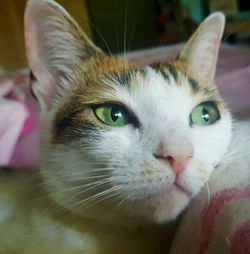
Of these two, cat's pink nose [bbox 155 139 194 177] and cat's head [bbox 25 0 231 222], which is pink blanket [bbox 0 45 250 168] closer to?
cat's head [bbox 25 0 231 222]

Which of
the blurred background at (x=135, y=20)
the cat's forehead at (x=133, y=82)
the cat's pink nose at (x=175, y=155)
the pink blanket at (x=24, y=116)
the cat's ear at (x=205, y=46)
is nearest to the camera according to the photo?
the cat's pink nose at (x=175, y=155)

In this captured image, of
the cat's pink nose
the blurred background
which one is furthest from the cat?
the blurred background

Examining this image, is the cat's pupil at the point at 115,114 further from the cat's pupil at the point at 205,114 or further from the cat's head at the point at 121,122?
the cat's pupil at the point at 205,114

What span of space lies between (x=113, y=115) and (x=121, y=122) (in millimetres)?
17

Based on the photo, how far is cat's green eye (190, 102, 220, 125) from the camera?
0.72 m

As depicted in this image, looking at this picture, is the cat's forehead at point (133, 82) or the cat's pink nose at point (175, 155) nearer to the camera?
the cat's pink nose at point (175, 155)

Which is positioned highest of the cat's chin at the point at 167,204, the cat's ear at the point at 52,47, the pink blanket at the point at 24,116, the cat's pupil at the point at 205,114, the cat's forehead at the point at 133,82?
the cat's ear at the point at 52,47

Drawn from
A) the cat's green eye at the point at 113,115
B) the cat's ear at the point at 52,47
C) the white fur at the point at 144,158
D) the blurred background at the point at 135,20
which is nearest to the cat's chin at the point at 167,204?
the white fur at the point at 144,158

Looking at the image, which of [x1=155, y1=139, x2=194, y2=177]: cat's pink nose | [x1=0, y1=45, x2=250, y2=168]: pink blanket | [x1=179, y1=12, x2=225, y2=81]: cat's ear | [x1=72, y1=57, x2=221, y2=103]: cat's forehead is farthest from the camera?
[x1=0, y1=45, x2=250, y2=168]: pink blanket

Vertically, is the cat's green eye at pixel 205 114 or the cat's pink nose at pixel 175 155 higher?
the cat's green eye at pixel 205 114

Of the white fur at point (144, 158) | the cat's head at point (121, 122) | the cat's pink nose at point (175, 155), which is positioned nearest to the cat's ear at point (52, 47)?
the cat's head at point (121, 122)

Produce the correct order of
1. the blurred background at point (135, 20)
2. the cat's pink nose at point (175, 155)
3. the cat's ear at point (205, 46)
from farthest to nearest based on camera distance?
the blurred background at point (135, 20)
the cat's ear at point (205, 46)
the cat's pink nose at point (175, 155)

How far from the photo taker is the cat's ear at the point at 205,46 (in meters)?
0.82

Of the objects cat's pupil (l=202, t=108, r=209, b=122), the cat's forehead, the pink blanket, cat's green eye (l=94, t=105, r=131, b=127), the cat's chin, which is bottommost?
the cat's chin
